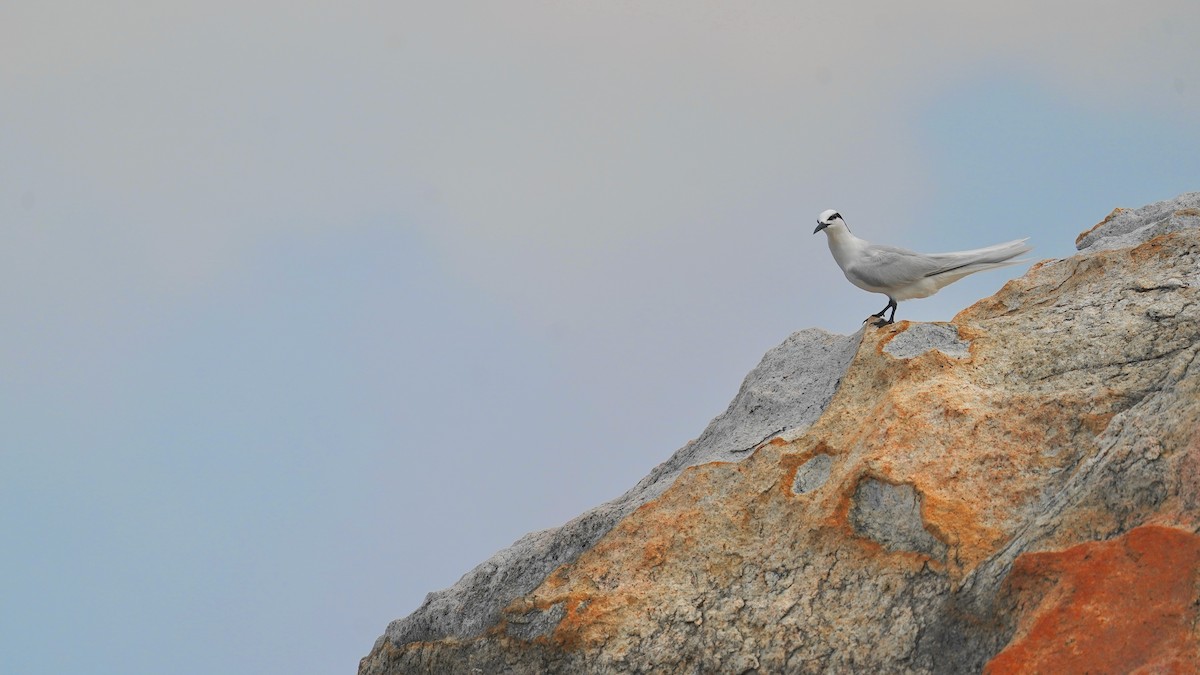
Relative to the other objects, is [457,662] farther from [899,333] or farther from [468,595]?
[899,333]

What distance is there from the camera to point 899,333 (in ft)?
30.6

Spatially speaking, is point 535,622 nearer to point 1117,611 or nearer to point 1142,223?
point 1117,611

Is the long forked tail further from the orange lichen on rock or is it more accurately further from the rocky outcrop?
the orange lichen on rock

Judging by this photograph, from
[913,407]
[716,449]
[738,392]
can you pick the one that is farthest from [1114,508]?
[738,392]

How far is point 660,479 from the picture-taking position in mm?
10328

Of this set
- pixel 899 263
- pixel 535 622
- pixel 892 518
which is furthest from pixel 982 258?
pixel 535 622

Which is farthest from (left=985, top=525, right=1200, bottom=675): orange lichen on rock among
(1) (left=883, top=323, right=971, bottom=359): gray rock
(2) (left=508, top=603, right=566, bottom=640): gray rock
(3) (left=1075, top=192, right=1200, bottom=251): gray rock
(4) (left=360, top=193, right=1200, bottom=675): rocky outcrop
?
(3) (left=1075, top=192, right=1200, bottom=251): gray rock

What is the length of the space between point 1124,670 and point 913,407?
249cm

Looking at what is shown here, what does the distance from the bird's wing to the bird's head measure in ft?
1.68

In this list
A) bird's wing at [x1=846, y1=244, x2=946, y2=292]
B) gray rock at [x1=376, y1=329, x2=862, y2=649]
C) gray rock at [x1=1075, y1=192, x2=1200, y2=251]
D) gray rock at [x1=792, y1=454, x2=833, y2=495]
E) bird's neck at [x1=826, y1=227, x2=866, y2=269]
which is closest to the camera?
gray rock at [x1=792, y1=454, x2=833, y2=495]

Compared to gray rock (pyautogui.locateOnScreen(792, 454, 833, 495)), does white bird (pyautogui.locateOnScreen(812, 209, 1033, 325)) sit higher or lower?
higher

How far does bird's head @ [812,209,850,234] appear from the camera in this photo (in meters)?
13.0

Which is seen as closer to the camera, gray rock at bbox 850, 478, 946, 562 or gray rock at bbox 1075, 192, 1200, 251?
gray rock at bbox 850, 478, 946, 562

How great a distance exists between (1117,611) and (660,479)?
4503 mm
